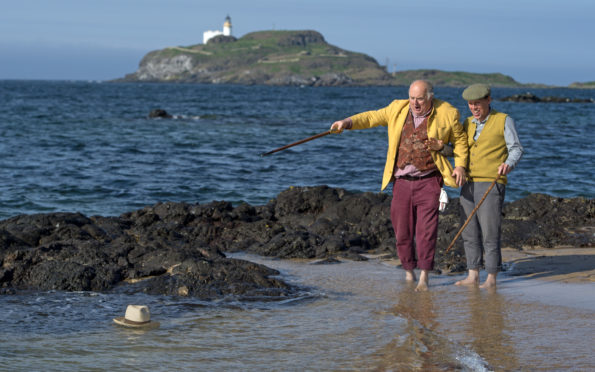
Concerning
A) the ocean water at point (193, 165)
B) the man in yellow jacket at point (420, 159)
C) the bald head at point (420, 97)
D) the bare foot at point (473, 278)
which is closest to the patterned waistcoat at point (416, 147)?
the man in yellow jacket at point (420, 159)

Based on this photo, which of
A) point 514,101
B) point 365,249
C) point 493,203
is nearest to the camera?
point 493,203

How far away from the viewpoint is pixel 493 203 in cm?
657

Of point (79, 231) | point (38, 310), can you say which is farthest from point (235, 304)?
point (79, 231)

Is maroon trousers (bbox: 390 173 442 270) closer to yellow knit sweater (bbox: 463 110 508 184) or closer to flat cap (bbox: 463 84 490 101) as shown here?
yellow knit sweater (bbox: 463 110 508 184)

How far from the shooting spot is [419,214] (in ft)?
21.4

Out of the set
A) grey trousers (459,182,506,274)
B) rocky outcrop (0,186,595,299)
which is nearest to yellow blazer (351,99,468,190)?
grey trousers (459,182,506,274)

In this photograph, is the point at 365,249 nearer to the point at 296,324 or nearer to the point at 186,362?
the point at 296,324

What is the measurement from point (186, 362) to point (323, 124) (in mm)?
37046

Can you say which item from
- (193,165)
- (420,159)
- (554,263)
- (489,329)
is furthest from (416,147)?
(193,165)

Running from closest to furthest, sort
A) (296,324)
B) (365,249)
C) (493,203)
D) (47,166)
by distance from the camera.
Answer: (296,324), (493,203), (365,249), (47,166)

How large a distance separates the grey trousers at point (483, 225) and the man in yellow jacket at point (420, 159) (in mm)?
323

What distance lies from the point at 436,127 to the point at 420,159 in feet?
1.02

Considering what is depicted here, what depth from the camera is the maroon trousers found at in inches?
254

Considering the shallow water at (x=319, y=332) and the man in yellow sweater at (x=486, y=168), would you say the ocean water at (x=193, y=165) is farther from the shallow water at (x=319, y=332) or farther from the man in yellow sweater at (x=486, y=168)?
the man in yellow sweater at (x=486, y=168)
